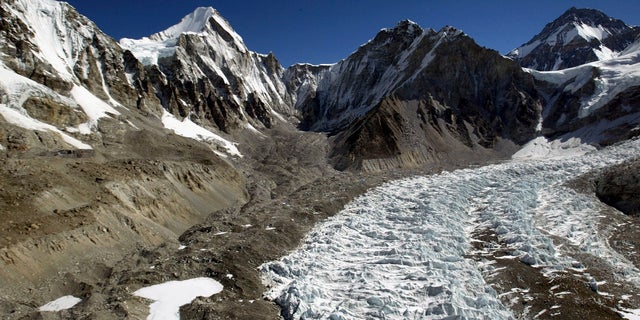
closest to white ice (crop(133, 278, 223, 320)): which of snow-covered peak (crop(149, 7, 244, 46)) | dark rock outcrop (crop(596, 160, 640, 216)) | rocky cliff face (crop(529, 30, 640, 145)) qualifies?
dark rock outcrop (crop(596, 160, 640, 216))

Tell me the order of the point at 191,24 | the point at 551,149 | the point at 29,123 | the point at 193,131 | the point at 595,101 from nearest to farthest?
the point at 29,123
the point at 551,149
the point at 193,131
the point at 595,101
the point at 191,24

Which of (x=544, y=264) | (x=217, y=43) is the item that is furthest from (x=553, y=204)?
(x=217, y=43)

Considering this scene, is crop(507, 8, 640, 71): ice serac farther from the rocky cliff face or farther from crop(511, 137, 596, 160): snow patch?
crop(511, 137, 596, 160): snow patch

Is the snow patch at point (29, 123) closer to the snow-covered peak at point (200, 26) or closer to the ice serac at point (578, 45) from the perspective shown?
the snow-covered peak at point (200, 26)

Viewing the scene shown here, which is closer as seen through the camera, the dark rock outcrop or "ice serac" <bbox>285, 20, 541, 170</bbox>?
the dark rock outcrop

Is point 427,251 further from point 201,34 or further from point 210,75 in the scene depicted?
point 201,34

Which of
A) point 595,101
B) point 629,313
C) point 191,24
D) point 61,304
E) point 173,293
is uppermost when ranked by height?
point 191,24

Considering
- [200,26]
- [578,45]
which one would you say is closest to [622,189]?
[200,26]

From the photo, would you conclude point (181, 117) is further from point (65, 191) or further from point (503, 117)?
point (503, 117)
